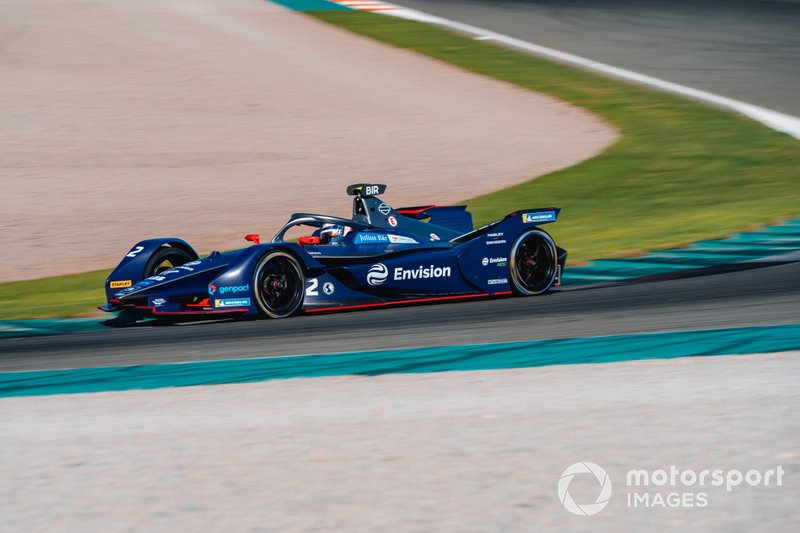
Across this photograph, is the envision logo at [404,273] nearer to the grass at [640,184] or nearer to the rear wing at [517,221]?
the rear wing at [517,221]

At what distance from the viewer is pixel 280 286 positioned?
9680mm

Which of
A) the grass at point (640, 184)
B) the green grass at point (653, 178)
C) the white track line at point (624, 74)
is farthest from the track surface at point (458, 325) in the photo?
the white track line at point (624, 74)

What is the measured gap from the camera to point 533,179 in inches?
712

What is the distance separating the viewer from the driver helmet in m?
10.2

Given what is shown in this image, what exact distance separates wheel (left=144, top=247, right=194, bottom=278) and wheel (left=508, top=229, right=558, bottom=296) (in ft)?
9.22

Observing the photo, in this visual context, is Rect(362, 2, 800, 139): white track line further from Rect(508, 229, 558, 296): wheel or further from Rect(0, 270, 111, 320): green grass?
Rect(0, 270, 111, 320): green grass

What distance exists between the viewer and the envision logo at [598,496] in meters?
4.22

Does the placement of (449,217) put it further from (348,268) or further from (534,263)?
(348,268)

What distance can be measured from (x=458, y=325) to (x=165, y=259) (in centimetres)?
296

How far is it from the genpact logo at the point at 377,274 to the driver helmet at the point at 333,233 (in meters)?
0.43

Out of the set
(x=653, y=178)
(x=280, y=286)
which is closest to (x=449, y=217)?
(x=280, y=286)

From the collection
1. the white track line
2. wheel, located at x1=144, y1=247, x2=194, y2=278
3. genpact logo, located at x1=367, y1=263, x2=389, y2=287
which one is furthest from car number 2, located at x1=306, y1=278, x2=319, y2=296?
the white track line

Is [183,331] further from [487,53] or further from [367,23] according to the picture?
[367,23]

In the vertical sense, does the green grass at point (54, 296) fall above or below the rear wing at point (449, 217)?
below
